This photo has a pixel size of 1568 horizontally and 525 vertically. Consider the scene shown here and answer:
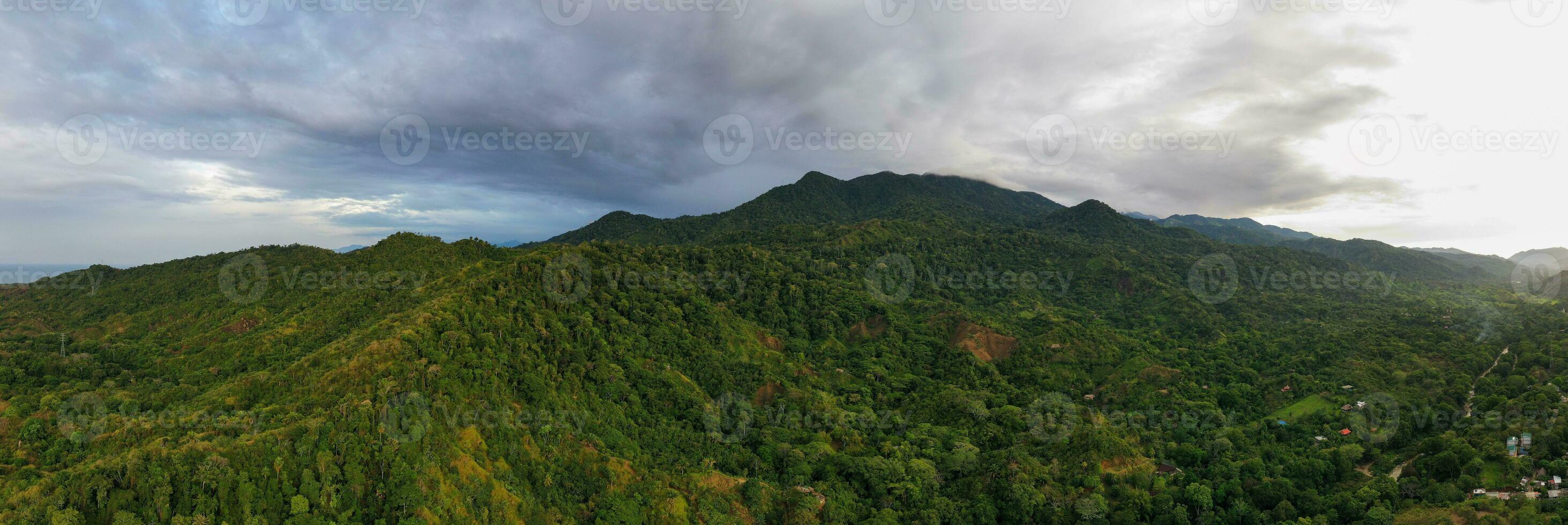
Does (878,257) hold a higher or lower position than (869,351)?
higher

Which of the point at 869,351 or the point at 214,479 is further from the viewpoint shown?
the point at 869,351

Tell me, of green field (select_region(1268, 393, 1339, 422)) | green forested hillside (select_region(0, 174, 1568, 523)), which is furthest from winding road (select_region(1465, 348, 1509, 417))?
green field (select_region(1268, 393, 1339, 422))

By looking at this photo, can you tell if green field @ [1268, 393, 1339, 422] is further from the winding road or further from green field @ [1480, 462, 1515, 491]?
green field @ [1480, 462, 1515, 491]

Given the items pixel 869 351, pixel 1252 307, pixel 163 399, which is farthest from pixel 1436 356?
pixel 163 399

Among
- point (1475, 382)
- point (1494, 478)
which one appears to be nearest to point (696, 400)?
point (1494, 478)

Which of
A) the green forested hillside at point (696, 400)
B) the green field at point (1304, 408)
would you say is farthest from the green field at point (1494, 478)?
the green field at point (1304, 408)

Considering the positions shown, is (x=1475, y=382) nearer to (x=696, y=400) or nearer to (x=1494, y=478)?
(x=1494, y=478)

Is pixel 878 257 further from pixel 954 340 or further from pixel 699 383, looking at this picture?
pixel 699 383
